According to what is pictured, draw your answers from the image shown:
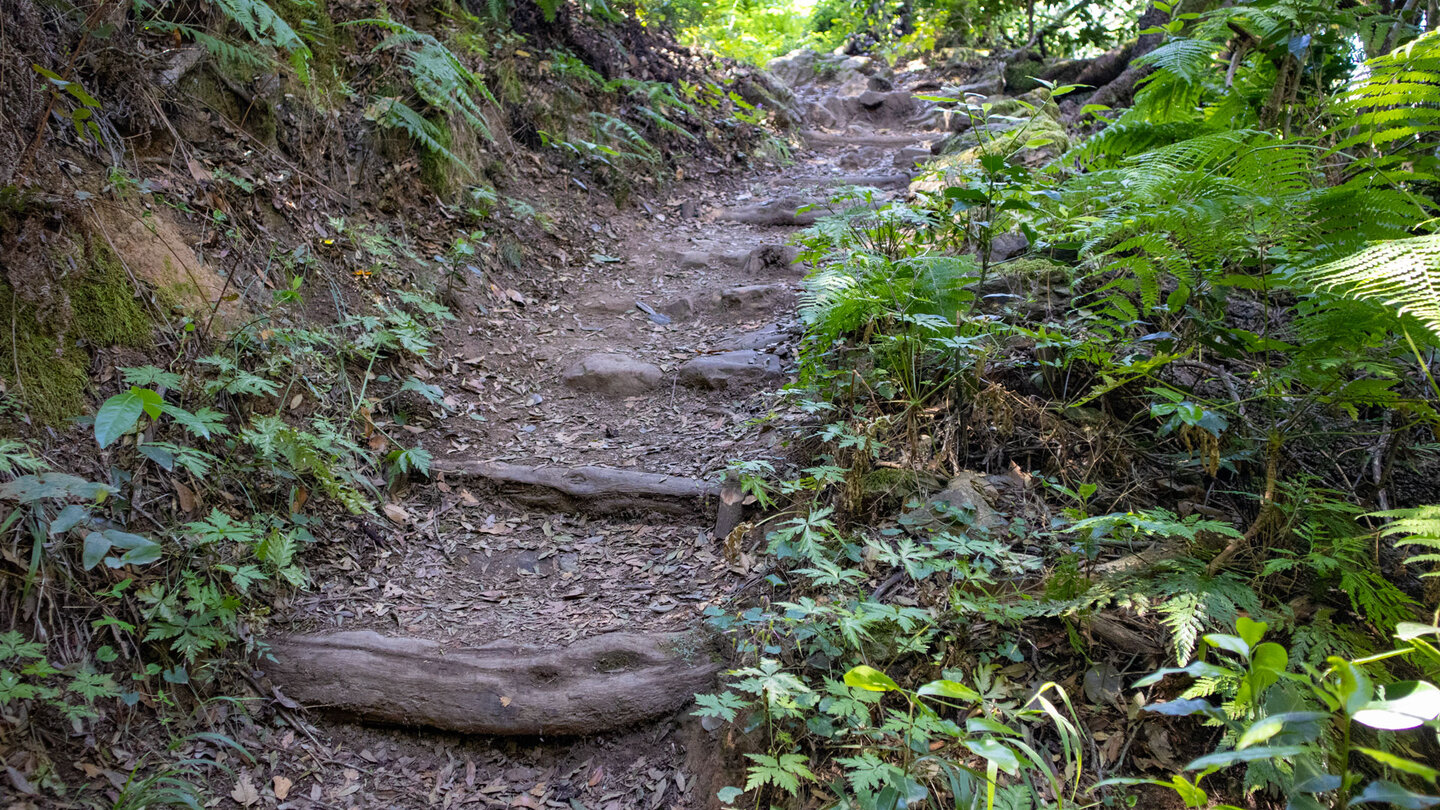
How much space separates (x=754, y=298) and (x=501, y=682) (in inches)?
137

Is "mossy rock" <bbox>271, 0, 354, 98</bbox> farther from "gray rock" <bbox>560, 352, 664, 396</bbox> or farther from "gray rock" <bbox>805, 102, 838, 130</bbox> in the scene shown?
"gray rock" <bbox>805, 102, 838, 130</bbox>

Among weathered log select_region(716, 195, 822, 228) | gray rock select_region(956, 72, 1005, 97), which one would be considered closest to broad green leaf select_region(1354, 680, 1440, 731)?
weathered log select_region(716, 195, 822, 228)

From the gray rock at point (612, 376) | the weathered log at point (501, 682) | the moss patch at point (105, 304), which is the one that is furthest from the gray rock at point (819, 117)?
the weathered log at point (501, 682)

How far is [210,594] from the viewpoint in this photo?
251 cm

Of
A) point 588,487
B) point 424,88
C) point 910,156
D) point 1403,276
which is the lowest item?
point 588,487

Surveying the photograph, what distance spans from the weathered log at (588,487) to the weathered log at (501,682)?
0.87 metres

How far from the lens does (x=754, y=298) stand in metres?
5.39

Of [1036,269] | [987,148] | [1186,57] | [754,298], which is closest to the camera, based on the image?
[1186,57]

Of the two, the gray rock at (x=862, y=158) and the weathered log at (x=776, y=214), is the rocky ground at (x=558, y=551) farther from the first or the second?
the gray rock at (x=862, y=158)

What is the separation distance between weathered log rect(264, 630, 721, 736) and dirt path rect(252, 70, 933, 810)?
30 mm

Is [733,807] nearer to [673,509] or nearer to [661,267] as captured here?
[673,509]

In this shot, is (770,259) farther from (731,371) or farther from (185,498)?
(185,498)

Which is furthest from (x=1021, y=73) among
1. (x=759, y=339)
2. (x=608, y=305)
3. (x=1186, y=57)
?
(x=608, y=305)

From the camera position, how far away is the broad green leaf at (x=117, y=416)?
6.99ft
